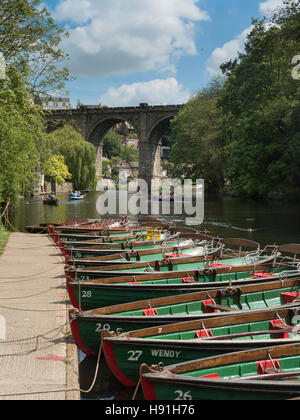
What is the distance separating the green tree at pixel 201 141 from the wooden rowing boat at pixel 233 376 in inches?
1909

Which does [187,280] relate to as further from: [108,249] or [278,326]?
[108,249]

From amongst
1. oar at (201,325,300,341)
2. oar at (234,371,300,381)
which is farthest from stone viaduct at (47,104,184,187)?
oar at (234,371,300,381)

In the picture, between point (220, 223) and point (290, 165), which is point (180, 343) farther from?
point (290, 165)

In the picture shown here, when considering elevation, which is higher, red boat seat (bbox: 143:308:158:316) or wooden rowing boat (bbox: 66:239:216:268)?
wooden rowing boat (bbox: 66:239:216:268)

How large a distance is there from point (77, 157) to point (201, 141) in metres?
17.2

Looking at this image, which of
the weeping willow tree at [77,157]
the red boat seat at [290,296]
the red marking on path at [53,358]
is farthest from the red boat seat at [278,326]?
the weeping willow tree at [77,157]

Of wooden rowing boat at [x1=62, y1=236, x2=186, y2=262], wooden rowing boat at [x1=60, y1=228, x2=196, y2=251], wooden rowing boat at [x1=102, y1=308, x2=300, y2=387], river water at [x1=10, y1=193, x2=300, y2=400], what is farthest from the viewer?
river water at [x1=10, y1=193, x2=300, y2=400]

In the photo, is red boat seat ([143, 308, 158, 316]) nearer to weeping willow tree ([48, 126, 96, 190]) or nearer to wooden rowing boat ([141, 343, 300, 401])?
wooden rowing boat ([141, 343, 300, 401])

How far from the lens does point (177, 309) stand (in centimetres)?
843

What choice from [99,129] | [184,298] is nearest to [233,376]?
[184,298]

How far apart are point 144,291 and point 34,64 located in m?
14.9

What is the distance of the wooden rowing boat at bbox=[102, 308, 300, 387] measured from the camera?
643 centimetres

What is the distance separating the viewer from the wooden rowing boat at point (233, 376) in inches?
203

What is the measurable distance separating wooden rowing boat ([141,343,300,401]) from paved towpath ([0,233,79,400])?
142 cm
